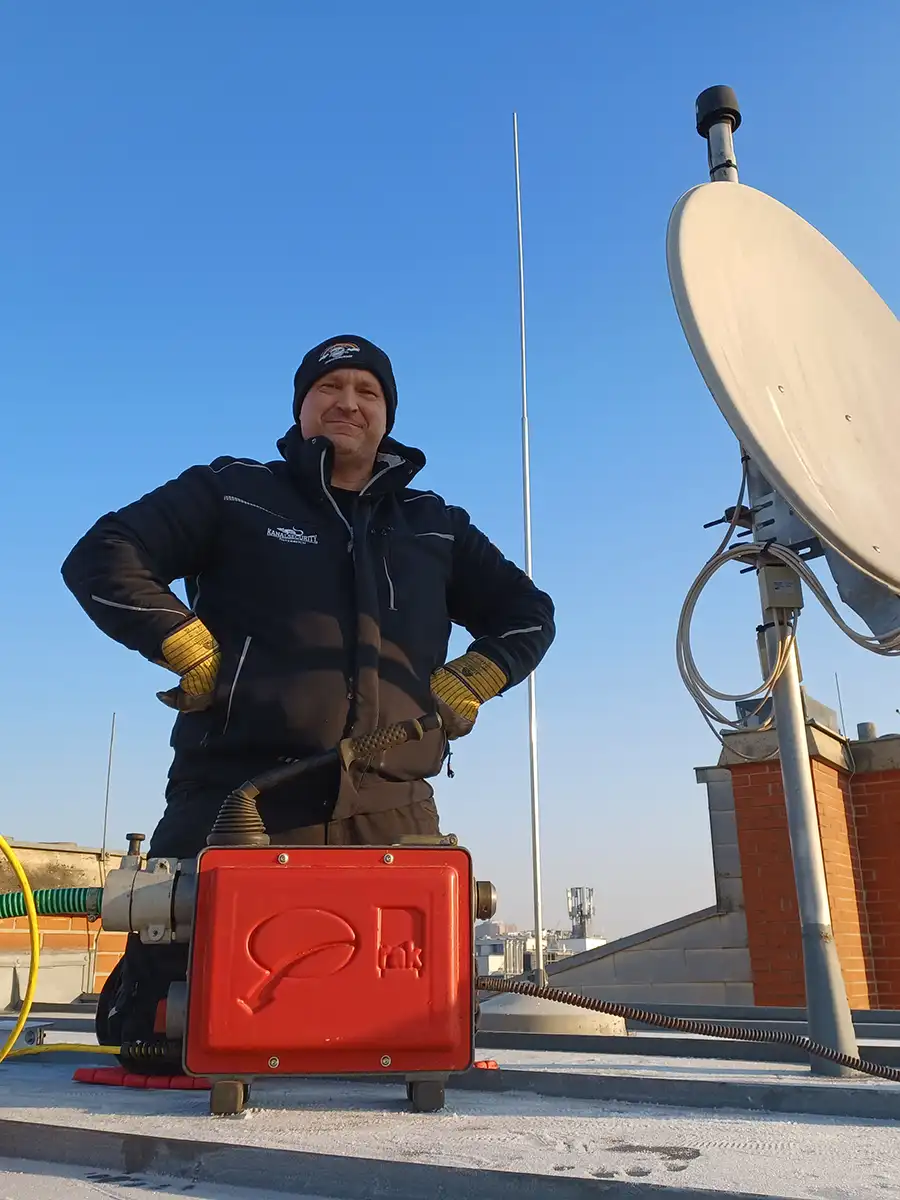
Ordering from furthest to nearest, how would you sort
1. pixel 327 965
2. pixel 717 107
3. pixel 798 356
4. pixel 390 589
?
pixel 717 107 < pixel 798 356 < pixel 390 589 < pixel 327 965

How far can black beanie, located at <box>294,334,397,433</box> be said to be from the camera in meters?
2.01

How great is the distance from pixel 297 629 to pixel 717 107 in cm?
179

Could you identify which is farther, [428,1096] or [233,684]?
[233,684]

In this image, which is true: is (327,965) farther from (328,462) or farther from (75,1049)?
(328,462)

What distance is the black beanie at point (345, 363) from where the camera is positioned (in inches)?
79.0

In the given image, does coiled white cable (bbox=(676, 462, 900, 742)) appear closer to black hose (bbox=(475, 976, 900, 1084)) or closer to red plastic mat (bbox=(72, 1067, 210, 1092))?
black hose (bbox=(475, 976, 900, 1084))

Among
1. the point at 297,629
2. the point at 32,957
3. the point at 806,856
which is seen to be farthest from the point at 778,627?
the point at 32,957

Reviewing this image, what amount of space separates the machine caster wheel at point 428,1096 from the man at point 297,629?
47cm

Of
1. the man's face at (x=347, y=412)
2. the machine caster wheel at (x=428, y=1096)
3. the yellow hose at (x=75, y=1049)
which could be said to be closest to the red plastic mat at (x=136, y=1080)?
the yellow hose at (x=75, y=1049)

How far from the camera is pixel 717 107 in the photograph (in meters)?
2.37

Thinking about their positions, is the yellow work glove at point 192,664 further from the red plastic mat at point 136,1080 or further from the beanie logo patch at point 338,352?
the beanie logo patch at point 338,352

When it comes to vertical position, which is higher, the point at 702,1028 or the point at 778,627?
the point at 778,627

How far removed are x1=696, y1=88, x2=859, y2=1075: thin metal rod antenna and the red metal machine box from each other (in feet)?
2.51

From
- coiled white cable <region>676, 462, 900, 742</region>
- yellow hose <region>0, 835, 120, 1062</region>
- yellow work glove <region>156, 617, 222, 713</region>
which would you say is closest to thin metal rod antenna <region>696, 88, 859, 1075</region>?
coiled white cable <region>676, 462, 900, 742</region>
